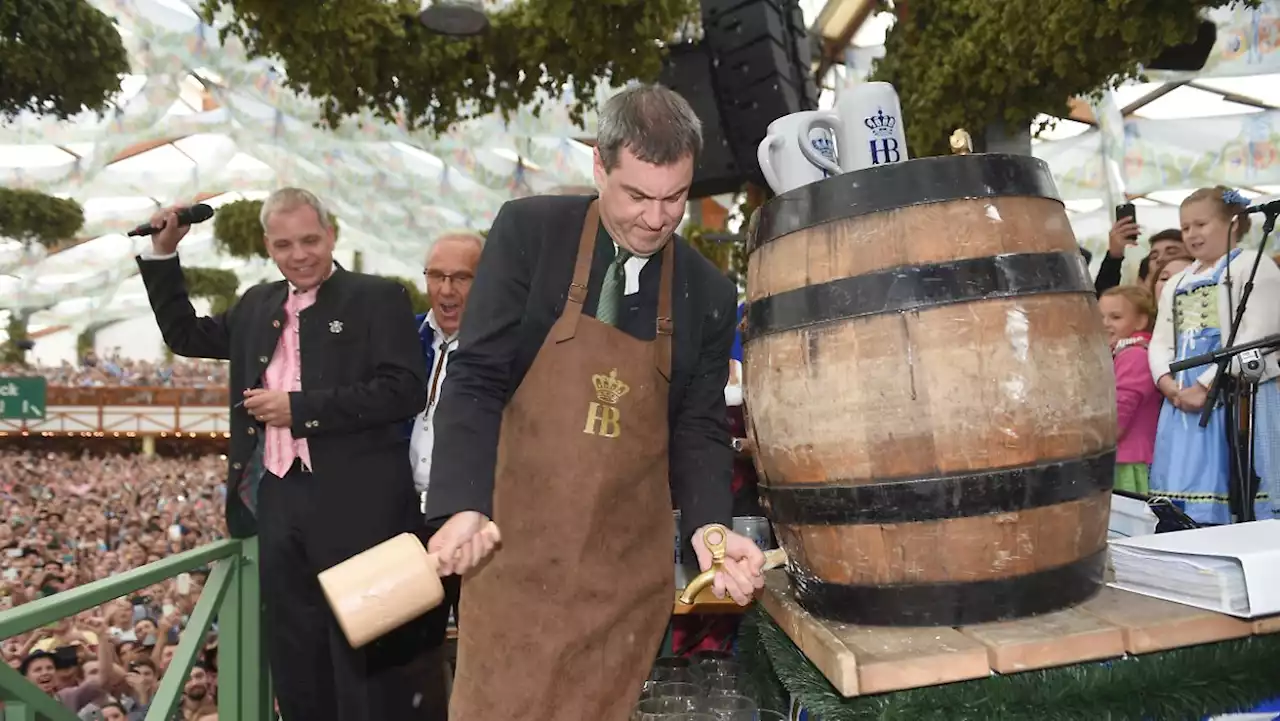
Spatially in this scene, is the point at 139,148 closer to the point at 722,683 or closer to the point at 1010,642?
the point at 722,683

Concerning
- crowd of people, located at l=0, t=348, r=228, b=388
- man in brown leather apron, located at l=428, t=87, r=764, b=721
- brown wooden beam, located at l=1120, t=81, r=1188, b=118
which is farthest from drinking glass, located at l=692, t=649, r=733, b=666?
crowd of people, located at l=0, t=348, r=228, b=388

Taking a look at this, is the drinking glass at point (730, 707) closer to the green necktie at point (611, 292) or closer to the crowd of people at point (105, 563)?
the green necktie at point (611, 292)

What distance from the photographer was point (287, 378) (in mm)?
2506

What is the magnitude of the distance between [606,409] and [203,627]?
5.35 feet

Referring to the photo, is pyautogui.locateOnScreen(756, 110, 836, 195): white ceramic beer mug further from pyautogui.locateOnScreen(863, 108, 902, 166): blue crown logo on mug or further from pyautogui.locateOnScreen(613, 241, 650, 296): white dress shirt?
pyautogui.locateOnScreen(613, 241, 650, 296): white dress shirt

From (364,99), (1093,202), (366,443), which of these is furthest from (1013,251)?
(1093,202)

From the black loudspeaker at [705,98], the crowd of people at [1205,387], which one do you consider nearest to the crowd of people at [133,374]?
the black loudspeaker at [705,98]

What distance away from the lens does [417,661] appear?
251 centimetres

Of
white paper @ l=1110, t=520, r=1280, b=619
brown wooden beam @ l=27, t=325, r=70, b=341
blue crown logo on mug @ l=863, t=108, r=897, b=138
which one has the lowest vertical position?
white paper @ l=1110, t=520, r=1280, b=619

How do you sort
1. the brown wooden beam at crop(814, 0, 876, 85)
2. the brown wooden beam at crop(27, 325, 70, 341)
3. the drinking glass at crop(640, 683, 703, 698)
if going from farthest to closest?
1. the brown wooden beam at crop(27, 325, 70, 341)
2. the brown wooden beam at crop(814, 0, 876, 85)
3. the drinking glass at crop(640, 683, 703, 698)

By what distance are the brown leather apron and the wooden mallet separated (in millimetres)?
332

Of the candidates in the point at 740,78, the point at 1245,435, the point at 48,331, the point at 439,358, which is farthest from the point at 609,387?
the point at 48,331

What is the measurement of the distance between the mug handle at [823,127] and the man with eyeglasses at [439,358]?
1.48m

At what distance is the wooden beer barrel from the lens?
3.61 feet
